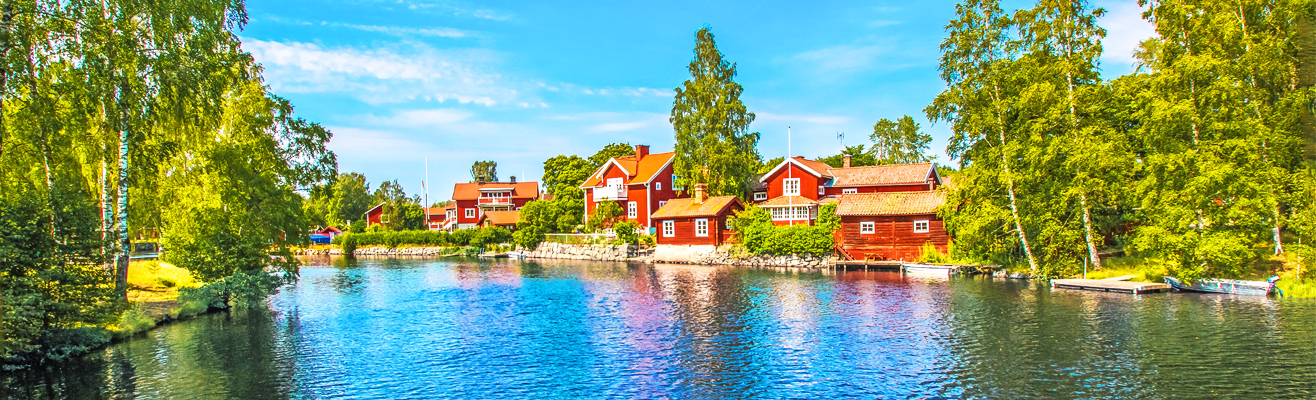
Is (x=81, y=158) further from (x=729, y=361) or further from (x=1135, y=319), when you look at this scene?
(x=1135, y=319)

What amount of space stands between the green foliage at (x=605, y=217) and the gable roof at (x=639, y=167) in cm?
298

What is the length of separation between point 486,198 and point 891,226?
5980 centimetres

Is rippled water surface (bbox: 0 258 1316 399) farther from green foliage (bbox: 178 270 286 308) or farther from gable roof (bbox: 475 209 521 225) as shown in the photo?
gable roof (bbox: 475 209 521 225)

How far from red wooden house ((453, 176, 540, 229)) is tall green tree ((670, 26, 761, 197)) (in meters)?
36.3

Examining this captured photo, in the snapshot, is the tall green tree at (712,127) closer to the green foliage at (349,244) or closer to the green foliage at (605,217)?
the green foliage at (605,217)

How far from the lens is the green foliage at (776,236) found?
49.8m

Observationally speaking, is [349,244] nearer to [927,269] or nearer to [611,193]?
[611,193]

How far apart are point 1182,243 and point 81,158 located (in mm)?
42561

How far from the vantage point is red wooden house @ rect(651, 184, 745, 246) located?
2208 inches

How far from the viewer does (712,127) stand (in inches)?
2400

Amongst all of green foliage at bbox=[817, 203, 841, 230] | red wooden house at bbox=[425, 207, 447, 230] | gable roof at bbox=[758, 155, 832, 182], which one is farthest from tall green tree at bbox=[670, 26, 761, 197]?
red wooden house at bbox=[425, 207, 447, 230]

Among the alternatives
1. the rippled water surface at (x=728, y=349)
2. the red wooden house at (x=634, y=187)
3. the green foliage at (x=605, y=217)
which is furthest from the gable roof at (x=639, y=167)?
the rippled water surface at (x=728, y=349)

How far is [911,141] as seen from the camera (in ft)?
285

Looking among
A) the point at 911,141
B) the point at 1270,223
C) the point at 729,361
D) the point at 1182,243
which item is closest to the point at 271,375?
the point at 729,361
